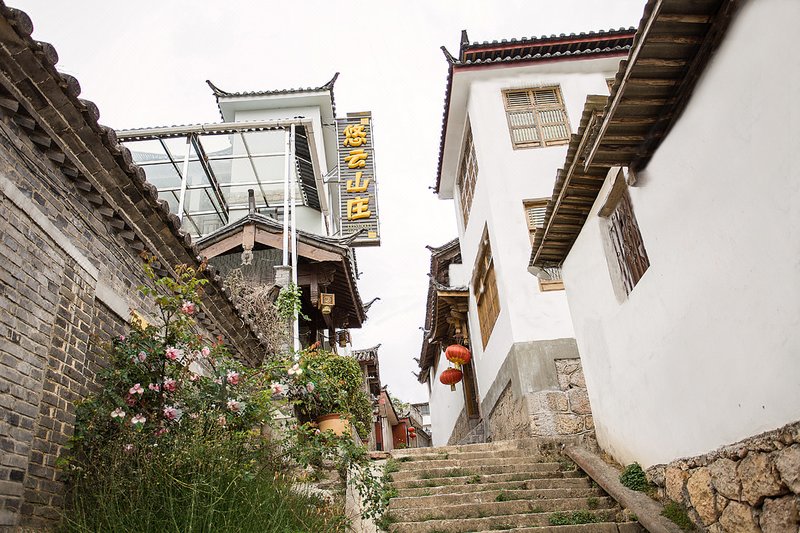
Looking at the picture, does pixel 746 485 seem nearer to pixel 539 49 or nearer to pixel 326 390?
pixel 326 390

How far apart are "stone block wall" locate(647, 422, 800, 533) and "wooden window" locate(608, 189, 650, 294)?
1.74m

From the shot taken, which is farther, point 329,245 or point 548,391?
point 329,245

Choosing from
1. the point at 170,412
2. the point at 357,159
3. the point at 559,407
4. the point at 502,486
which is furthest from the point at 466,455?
the point at 357,159

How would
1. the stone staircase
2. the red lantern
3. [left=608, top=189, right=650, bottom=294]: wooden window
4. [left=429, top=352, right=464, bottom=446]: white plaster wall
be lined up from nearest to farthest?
[left=608, top=189, right=650, bottom=294]: wooden window
the stone staircase
the red lantern
[left=429, top=352, right=464, bottom=446]: white plaster wall

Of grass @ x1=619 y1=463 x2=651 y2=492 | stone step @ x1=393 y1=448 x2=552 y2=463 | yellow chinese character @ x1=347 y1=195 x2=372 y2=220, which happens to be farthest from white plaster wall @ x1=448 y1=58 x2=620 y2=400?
grass @ x1=619 y1=463 x2=651 y2=492

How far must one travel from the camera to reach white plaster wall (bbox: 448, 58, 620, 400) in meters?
10.3

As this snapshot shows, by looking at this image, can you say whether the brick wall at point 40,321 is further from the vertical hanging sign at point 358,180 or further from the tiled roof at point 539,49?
the vertical hanging sign at point 358,180

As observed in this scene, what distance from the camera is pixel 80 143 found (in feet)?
14.4

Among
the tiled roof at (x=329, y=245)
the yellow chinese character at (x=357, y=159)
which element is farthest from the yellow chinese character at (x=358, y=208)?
the tiled roof at (x=329, y=245)

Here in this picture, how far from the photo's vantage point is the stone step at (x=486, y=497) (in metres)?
6.48

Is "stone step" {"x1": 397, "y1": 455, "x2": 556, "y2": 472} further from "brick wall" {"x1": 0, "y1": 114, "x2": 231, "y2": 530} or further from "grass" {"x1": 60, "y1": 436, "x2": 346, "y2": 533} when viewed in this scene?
"brick wall" {"x1": 0, "y1": 114, "x2": 231, "y2": 530}

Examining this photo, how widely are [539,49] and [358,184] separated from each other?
6.07 meters

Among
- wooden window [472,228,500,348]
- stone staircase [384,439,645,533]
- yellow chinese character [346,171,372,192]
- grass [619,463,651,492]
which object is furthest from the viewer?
yellow chinese character [346,171,372,192]

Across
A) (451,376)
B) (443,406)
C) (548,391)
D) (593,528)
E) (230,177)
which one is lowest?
(593,528)
